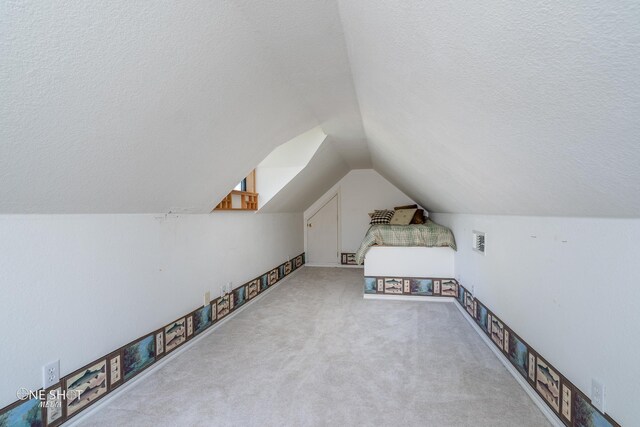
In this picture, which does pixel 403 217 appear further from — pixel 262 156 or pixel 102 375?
pixel 102 375

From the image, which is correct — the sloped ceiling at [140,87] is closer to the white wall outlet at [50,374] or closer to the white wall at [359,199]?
the white wall outlet at [50,374]

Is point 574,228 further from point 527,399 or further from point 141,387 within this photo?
point 141,387

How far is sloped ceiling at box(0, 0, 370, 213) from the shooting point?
1.02 meters

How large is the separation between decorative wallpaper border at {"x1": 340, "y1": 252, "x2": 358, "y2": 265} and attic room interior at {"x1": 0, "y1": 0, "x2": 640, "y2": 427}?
3204mm

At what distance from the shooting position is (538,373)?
1.91 m

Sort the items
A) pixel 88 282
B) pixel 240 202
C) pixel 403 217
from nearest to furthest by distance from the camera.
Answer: pixel 88 282, pixel 240 202, pixel 403 217

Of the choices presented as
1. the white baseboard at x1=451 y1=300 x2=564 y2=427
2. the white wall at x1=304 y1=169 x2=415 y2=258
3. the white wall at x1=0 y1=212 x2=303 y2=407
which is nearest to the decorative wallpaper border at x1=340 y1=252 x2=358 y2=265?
the white wall at x1=304 y1=169 x2=415 y2=258

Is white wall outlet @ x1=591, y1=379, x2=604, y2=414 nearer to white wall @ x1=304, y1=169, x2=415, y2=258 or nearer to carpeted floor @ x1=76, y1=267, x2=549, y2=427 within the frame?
carpeted floor @ x1=76, y1=267, x2=549, y2=427

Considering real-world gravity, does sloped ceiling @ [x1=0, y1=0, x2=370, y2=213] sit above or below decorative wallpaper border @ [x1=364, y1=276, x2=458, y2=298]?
above

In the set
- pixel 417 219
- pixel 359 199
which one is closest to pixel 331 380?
pixel 417 219

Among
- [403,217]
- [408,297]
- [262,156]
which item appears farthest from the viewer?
[403,217]

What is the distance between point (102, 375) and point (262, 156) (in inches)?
75.0

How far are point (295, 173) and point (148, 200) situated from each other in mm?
2051

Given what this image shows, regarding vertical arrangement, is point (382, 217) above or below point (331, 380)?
above
